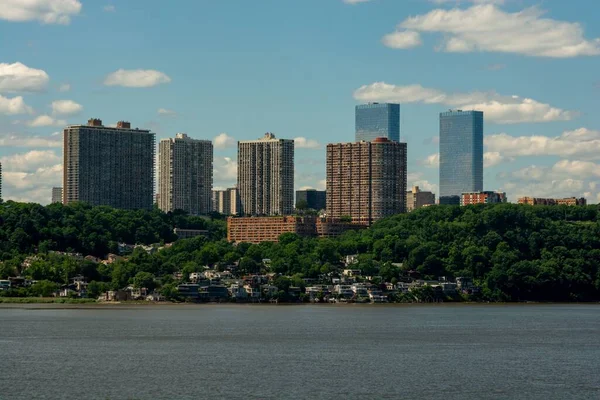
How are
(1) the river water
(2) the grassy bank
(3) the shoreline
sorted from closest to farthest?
(1) the river water
(3) the shoreline
(2) the grassy bank

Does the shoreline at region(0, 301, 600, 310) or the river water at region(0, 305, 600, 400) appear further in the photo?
the shoreline at region(0, 301, 600, 310)

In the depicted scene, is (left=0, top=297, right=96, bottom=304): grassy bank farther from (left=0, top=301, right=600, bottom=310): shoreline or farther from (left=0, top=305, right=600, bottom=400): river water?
(left=0, top=305, right=600, bottom=400): river water

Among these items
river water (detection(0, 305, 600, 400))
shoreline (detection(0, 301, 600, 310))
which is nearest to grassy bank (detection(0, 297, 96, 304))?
shoreline (detection(0, 301, 600, 310))

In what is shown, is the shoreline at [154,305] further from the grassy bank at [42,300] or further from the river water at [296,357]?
the river water at [296,357]

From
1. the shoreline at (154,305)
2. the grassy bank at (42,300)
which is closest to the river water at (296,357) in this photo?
the shoreline at (154,305)

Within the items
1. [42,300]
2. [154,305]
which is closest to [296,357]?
[154,305]

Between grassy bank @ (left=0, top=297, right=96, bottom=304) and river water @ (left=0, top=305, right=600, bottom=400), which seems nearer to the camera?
river water @ (left=0, top=305, right=600, bottom=400)

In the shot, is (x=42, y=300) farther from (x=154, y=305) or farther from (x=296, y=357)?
(x=296, y=357)

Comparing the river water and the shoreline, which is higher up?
the river water

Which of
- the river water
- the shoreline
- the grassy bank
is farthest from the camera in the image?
the grassy bank
